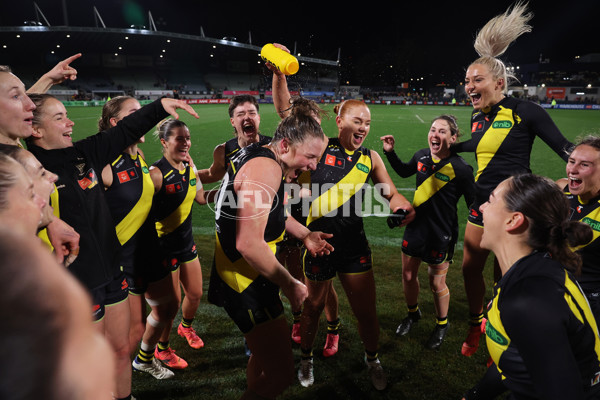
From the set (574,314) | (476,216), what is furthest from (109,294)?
(476,216)

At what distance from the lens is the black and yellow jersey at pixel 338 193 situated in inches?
128

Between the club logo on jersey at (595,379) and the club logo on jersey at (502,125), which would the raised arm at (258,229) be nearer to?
the club logo on jersey at (595,379)

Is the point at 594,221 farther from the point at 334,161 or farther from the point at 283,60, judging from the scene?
the point at 283,60

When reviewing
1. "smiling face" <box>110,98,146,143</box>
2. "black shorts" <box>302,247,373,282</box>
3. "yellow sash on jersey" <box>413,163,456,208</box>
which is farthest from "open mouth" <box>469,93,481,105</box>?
"smiling face" <box>110,98,146,143</box>

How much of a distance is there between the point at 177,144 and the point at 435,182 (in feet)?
9.22

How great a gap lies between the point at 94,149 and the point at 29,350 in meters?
2.31

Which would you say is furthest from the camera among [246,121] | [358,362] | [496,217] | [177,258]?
[246,121]

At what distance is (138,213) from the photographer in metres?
3.10

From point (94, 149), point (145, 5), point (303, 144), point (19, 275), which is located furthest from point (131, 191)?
point (145, 5)

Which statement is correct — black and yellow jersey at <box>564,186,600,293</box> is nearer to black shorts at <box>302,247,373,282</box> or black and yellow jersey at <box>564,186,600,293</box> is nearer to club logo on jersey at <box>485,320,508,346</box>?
club logo on jersey at <box>485,320,508,346</box>

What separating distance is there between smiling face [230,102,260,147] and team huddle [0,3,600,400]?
0.9 inches

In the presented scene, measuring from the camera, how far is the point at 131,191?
120 inches

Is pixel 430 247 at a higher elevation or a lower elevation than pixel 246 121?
lower

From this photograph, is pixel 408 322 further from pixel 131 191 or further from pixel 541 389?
pixel 131 191
